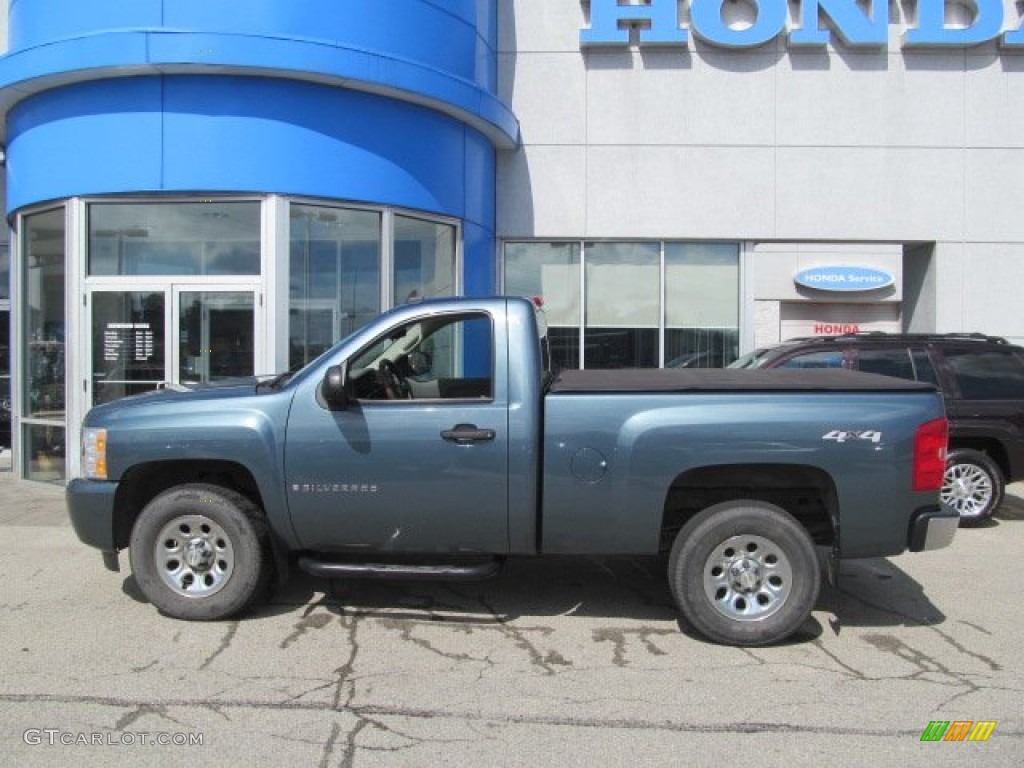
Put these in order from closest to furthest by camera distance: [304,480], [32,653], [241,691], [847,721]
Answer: [847,721]
[241,691]
[32,653]
[304,480]

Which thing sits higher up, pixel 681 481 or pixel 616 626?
pixel 681 481

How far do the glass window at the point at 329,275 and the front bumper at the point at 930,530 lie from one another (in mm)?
6770

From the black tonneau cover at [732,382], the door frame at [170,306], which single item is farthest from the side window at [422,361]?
the door frame at [170,306]

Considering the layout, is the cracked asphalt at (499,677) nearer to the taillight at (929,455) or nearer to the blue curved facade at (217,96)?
the taillight at (929,455)

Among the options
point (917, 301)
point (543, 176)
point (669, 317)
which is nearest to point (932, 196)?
point (917, 301)

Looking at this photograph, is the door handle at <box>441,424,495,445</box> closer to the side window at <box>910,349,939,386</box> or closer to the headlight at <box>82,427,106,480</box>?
the headlight at <box>82,427,106,480</box>

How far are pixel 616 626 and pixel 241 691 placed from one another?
88.0 inches

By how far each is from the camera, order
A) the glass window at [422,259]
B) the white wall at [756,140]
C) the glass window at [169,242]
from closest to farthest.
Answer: the glass window at [169,242]
the glass window at [422,259]
the white wall at [756,140]

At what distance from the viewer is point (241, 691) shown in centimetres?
416

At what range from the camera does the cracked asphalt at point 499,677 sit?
3.60m

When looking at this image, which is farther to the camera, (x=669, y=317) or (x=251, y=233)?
(x=669, y=317)

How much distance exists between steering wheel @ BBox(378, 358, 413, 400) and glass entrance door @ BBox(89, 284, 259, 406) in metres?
4.36

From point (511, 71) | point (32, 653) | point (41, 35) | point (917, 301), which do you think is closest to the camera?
point (32, 653)

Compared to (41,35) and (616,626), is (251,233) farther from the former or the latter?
(616,626)
